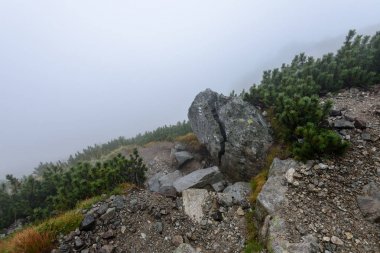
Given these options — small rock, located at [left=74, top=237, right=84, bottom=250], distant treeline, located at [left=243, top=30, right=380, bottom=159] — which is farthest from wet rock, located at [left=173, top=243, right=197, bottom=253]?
distant treeline, located at [left=243, top=30, right=380, bottom=159]

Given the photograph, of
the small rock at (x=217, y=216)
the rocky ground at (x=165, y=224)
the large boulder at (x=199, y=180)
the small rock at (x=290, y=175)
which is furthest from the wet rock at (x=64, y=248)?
the small rock at (x=290, y=175)

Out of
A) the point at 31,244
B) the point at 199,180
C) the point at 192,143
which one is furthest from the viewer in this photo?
the point at 192,143

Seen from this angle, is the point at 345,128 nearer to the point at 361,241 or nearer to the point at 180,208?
the point at 361,241

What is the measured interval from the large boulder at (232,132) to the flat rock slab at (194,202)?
279 centimetres

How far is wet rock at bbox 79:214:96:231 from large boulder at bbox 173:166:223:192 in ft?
10.4

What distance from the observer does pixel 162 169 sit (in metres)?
16.2

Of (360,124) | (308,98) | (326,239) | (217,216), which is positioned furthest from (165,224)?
(360,124)

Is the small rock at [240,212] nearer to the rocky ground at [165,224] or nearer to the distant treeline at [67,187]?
the rocky ground at [165,224]

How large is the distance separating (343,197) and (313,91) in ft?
22.0

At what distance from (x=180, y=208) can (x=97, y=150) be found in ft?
75.3

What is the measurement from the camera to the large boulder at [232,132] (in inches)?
424

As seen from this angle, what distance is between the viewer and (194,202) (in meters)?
8.66

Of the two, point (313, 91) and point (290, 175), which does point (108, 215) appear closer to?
point (290, 175)

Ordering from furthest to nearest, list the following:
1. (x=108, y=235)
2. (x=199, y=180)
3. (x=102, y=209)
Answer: (x=199, y=180)
(x=102, y=209)
(x=108, y=235)
